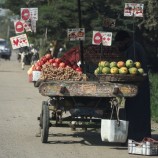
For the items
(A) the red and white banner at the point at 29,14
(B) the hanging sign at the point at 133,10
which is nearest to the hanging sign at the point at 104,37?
(B) the hanging sign at the point at 133,10

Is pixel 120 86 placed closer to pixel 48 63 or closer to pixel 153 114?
pixel 48 63

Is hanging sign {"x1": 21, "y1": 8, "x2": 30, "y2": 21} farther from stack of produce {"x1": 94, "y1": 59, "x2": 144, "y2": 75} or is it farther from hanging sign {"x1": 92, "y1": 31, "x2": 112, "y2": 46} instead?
stack of produce {"x1": 94, "y1": 59, "x2": 144, "y2": 75}

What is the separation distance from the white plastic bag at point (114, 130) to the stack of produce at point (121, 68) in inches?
30.8

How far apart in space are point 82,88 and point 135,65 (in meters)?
0.92

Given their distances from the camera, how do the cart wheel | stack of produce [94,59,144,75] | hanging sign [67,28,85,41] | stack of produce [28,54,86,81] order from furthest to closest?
1. hanging sign [67,28,85,41]
2. stack of produce [28,54,86,81]
3. the cart wheel
4. stack of produce [94,59,144,75]

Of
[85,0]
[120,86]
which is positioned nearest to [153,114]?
[120,86]

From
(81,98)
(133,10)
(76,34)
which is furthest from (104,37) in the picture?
(81,98)

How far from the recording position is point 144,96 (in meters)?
10.5

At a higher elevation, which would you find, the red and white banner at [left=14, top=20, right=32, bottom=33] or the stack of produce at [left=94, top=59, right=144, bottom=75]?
the red and white banner at [left=14, top=20, right=32, bottom=33]

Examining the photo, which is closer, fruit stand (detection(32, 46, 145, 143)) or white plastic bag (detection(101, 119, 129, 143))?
white plastic bag (detection(101, 119, 129, 143))

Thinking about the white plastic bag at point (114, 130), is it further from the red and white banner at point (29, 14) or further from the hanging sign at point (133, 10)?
the red and white banner at point (29, 14)

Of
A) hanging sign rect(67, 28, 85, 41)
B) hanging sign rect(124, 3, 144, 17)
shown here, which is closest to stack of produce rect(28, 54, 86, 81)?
hanging sign rect(67, 28, 85, 41)

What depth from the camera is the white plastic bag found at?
9633mm

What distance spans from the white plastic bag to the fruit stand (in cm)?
46
